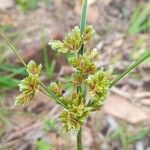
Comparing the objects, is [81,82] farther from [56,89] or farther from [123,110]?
[123,110]

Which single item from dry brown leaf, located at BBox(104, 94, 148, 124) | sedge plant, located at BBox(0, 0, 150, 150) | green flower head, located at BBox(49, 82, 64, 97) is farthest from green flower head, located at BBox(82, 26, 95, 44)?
dry brown leaf, located at BBox(104, 94, 148, 124)

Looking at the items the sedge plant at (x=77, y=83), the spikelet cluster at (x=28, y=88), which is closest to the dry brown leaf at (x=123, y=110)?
the sedge plant at (x=77, y=83)

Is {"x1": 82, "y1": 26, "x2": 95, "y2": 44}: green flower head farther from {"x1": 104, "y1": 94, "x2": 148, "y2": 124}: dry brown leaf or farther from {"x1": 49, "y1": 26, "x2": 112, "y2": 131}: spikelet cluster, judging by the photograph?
{"x1": 104, "y1": 94, "x2": 148, "y2": 124}: dry brown leaf

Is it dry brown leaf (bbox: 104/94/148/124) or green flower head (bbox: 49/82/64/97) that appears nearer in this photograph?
green flower head (bbox: 49/82/64/97)

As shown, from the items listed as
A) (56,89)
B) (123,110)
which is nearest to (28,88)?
(56,89)

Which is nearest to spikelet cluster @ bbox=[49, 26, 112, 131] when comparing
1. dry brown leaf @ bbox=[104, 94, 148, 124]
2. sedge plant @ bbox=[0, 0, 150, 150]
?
sedge plant @ bbox=[0, 0, 150, 150]

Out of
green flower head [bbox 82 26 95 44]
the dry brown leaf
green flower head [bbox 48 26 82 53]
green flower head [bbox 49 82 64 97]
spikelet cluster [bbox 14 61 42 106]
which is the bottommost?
spikelet cluster [bbox 14 61 42 106]

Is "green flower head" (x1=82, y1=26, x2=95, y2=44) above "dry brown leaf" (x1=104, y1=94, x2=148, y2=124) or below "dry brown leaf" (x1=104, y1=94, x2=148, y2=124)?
below
